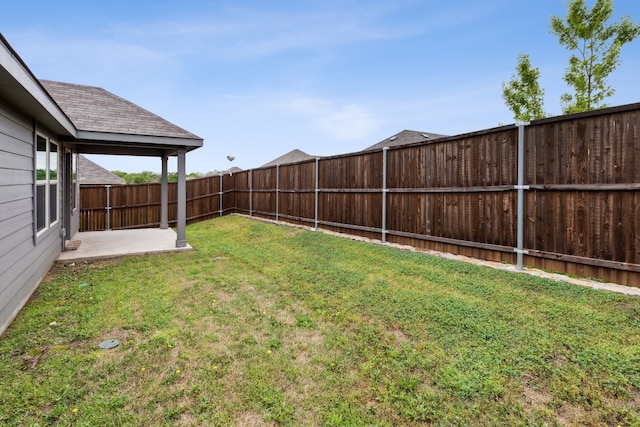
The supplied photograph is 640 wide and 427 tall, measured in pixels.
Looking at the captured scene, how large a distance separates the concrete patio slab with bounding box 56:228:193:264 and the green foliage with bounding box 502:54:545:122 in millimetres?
13767

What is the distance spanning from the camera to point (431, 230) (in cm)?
615

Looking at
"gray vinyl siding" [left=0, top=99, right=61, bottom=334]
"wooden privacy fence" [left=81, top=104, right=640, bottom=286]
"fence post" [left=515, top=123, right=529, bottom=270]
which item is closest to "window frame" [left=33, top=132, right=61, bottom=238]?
"gray vinyl siding" [left=0, top=99, right=61, bottom=334]

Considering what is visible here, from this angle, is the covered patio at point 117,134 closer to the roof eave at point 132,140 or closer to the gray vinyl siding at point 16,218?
the roof eave at point 132,140

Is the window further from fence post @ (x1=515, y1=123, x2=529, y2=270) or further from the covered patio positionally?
fence post @ (x1=515, y1=123, x2=529, y2=270)

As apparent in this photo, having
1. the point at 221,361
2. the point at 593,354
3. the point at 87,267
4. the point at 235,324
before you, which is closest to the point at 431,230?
the point at 593,354

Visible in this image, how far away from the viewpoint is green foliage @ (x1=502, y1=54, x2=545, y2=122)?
13156 mm

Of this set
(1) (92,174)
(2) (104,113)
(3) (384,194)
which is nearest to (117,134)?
(2) (104,113)

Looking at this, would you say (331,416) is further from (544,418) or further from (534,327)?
(534,327)

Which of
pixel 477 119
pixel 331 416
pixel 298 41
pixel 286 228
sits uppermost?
pixel 298 41

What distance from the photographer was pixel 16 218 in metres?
3.73

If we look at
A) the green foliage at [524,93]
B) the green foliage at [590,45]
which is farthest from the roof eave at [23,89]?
the green foliage at [590,45]

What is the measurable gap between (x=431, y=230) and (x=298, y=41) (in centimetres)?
921

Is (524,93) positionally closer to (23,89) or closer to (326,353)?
(326,353)

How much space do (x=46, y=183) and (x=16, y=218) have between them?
5.91 ft
